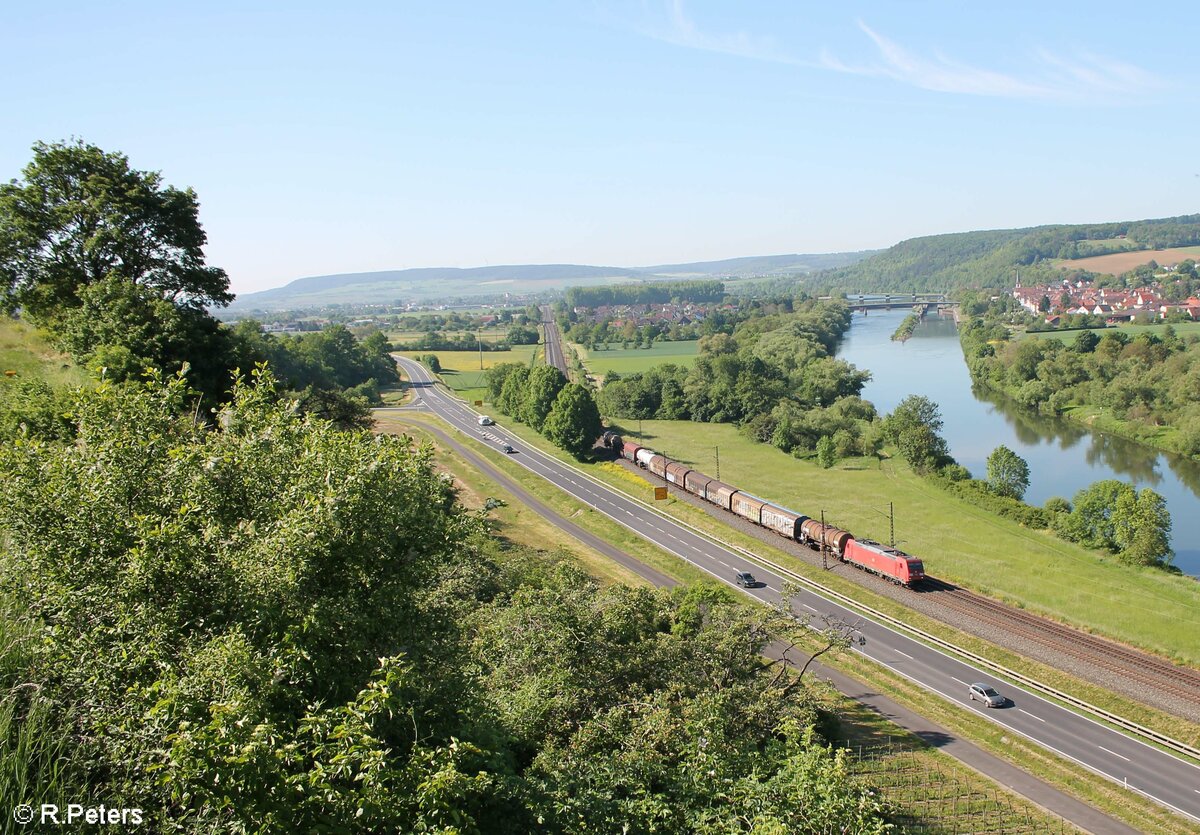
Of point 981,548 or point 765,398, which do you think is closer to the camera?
point 981,548

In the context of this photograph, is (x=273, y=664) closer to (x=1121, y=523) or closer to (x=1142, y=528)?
(x=1142, y=528)

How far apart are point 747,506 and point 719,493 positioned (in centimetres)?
414

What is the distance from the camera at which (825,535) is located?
50.1 m

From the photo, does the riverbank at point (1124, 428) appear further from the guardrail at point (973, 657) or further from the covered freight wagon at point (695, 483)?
the guardrail at point (973, 657)

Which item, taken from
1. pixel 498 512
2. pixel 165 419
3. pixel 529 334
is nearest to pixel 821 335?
pixel 529 334

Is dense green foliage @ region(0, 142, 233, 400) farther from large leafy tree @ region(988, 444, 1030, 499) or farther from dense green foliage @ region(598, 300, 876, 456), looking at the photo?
dense green foliage @ region(598, 300, 876, 456)

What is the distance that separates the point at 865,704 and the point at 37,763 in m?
31.4

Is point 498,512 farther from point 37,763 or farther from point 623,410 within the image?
point 37,763

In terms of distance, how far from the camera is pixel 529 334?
191000mm

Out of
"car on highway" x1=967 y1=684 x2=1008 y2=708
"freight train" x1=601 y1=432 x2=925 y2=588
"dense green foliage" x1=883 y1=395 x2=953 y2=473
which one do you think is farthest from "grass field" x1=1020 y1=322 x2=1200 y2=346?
"car on highway" x1=967 y1=684 x2=1008 y2=708

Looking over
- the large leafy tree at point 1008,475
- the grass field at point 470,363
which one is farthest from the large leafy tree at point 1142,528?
the grass field at point 470,363

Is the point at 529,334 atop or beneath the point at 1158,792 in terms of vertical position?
atop

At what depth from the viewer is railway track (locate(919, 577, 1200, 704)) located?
3359 cm

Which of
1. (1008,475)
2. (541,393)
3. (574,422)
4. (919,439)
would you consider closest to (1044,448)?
(919,439)
